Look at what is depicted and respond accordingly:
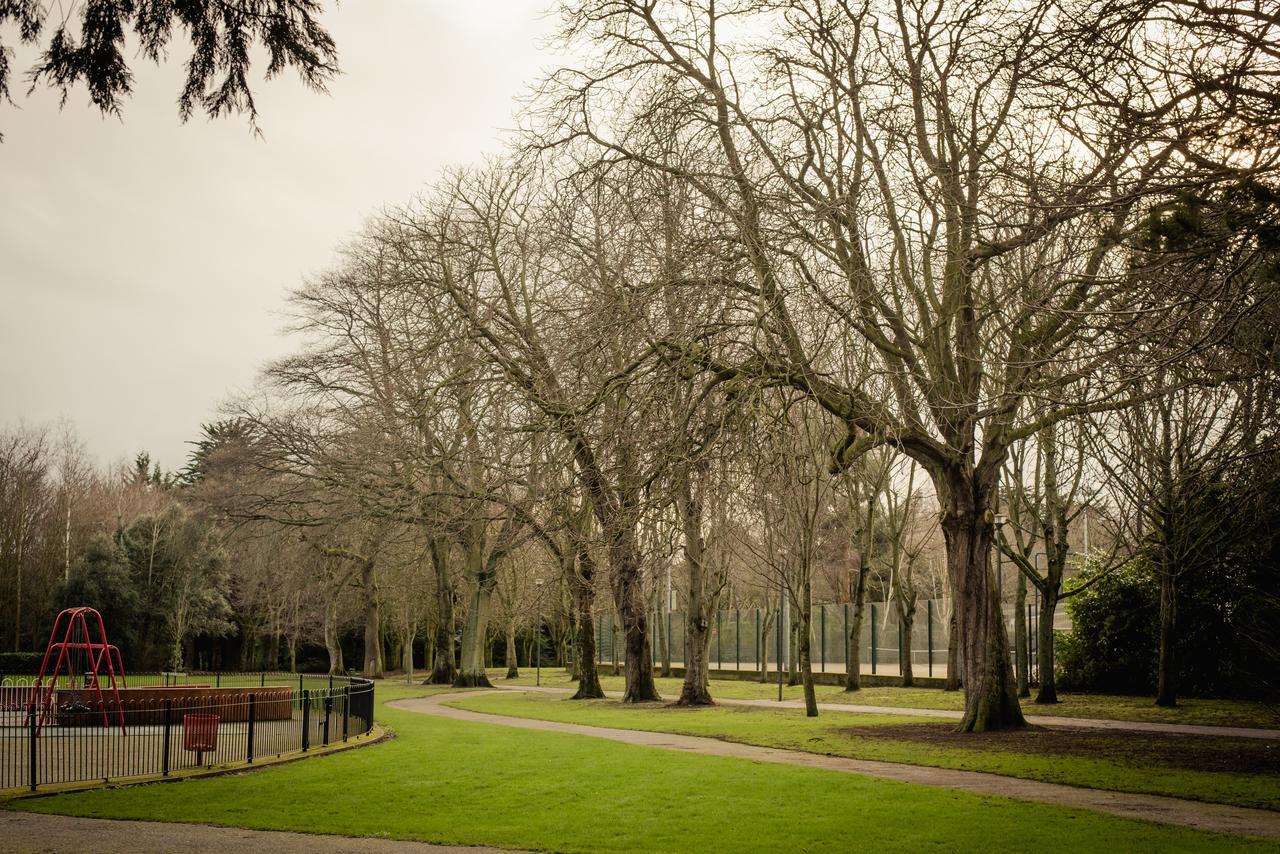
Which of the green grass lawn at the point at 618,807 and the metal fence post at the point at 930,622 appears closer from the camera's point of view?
the green grass lawn at the point at 618,807

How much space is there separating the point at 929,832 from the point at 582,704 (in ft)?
75.9

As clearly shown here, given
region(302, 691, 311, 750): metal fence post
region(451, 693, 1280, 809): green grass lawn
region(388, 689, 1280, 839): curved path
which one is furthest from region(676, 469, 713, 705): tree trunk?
region(302, 691, 311, 750): metal fence post

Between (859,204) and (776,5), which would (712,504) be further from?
(776,5)

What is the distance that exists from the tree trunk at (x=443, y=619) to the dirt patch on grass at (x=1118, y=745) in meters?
26.8

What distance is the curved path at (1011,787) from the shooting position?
11.7 meters

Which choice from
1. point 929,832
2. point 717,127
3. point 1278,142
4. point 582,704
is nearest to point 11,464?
point 582,704

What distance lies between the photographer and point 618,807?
44.5ft

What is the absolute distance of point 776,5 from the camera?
1878 centimetres

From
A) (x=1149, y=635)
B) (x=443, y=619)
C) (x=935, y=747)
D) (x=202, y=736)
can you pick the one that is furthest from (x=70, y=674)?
(x=1149, y=635)

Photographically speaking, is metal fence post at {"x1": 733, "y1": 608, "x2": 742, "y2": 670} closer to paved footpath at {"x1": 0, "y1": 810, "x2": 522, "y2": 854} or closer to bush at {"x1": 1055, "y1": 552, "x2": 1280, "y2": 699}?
bush at {"x1": 1055, "y1": 552, "x2": 1280, "y2": 699}

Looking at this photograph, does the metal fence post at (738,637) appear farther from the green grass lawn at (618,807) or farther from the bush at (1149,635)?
the green grass lawn at (618,807)

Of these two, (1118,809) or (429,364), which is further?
(429,364)

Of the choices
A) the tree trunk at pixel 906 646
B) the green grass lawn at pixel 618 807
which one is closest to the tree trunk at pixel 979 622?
the green grass lawn at pixel 618 807

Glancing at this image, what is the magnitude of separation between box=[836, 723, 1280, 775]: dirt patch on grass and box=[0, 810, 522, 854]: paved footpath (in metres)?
10.3
